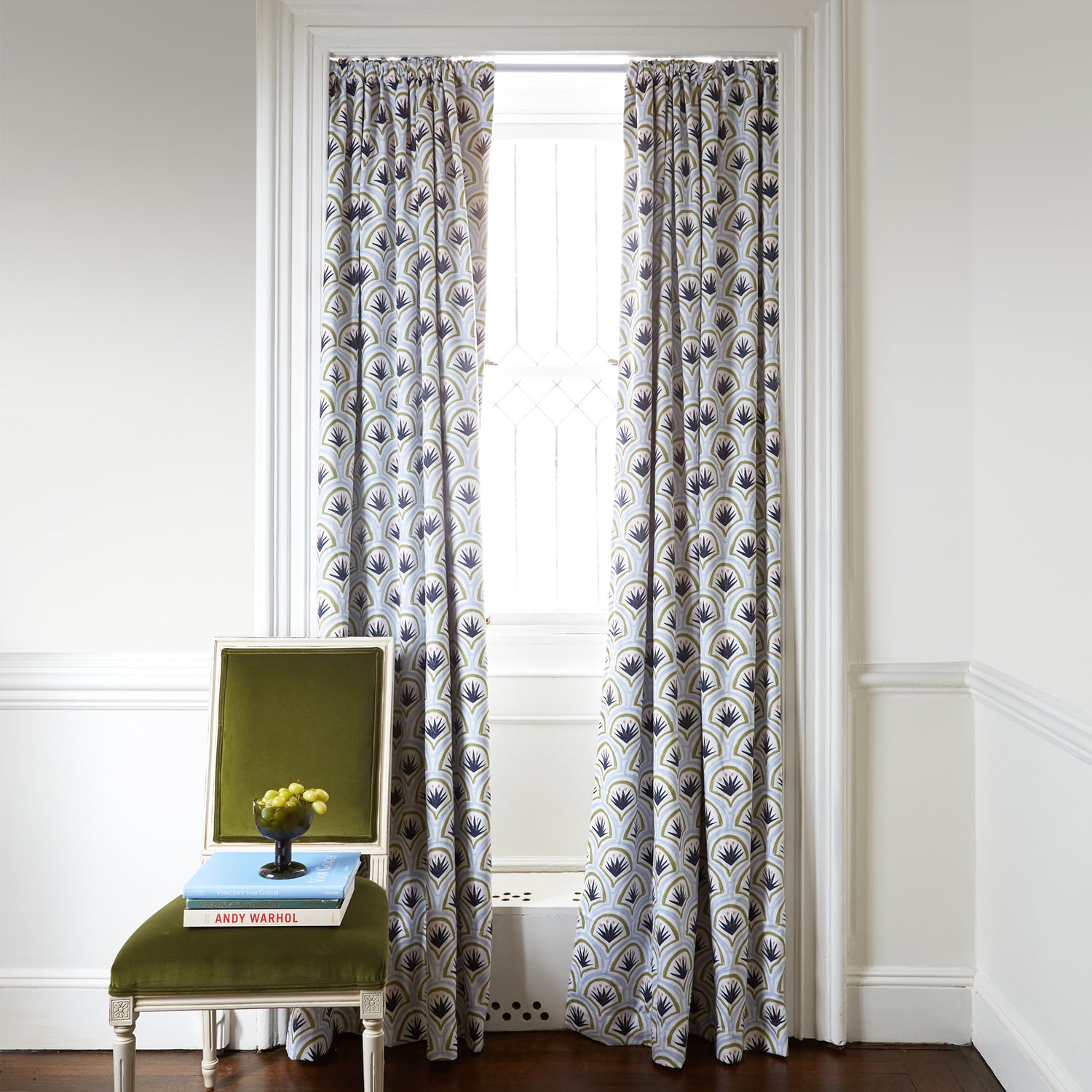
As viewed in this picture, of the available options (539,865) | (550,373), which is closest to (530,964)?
(539,865)

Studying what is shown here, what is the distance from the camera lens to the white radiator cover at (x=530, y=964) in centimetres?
239

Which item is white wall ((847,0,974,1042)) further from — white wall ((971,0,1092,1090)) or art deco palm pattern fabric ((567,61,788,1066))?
art deco palm pattern fabric ((567,61,788,1066))

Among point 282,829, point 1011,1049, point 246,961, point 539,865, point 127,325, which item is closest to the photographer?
point 246,961

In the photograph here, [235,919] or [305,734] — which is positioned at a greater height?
[305,734]

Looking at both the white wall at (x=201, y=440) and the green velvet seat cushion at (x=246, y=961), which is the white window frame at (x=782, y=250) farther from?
the green velvet seat cushion at (x=246, y=961)

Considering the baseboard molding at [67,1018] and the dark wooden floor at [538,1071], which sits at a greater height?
the baseboard molding at [67,1018]

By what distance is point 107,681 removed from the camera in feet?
7.71

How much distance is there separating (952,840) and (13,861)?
2293 millimetres

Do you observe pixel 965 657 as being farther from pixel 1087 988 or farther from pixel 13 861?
pixel 13 861

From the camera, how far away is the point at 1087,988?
6.15 feet

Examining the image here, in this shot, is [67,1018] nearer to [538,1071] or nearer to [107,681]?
[107,681]

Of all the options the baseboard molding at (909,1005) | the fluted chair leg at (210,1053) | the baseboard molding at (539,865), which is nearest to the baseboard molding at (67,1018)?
the fluted chair leg at (210,1053)

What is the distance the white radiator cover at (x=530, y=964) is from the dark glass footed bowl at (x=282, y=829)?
0.65 meters

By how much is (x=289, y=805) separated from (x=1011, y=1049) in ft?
5.50
